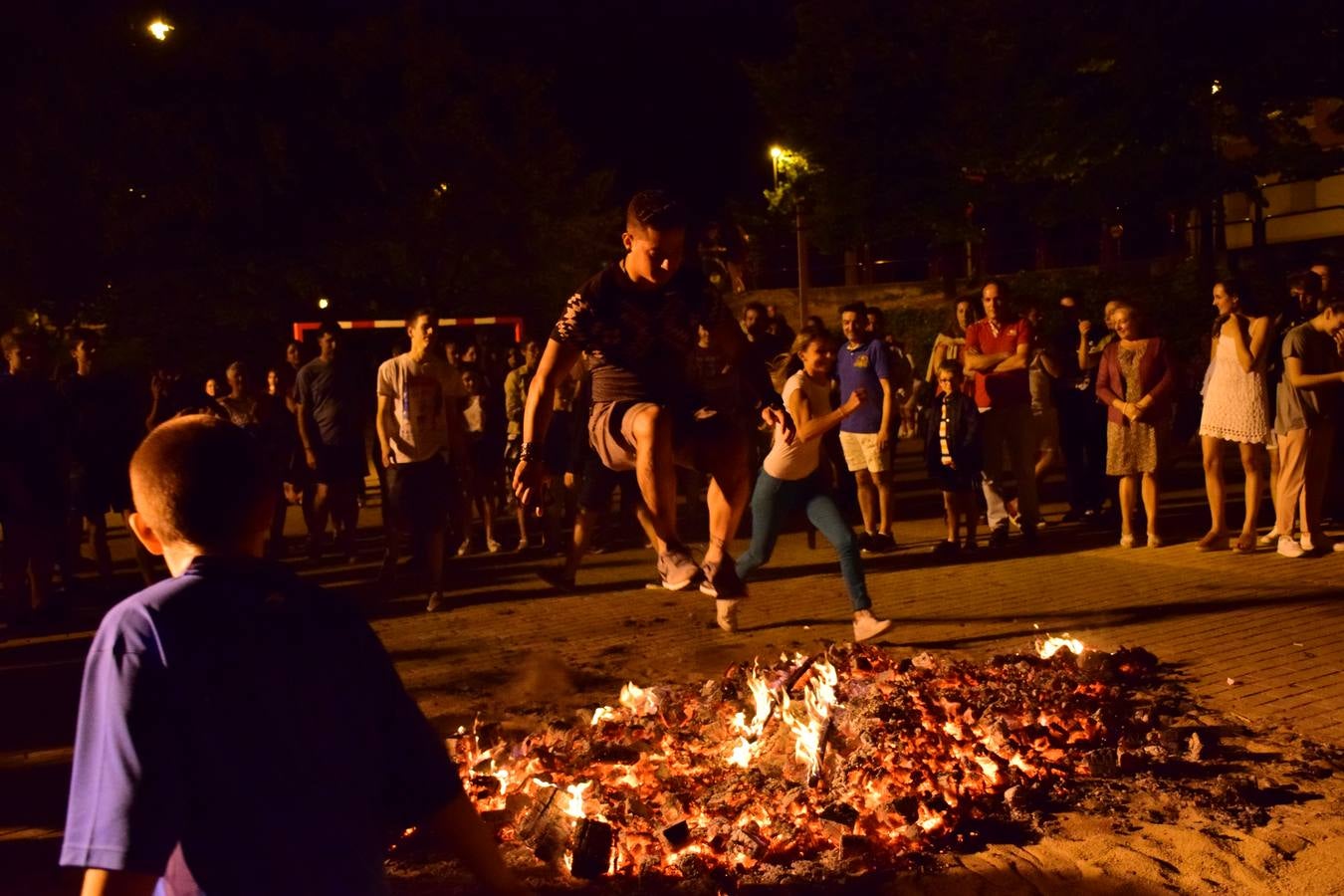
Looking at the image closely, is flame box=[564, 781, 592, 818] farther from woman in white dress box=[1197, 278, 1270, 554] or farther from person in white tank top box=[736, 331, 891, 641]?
woman in white dress box=[1197, 278, 1270, 554]

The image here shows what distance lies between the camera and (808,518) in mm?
7824

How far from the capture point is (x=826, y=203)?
36.3 metres

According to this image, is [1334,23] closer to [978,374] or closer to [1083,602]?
[978,374]

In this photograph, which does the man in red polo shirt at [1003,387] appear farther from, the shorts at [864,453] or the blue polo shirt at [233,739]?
the blue polo shirt at [233,739]

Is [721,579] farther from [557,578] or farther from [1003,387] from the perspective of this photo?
[1003,387]

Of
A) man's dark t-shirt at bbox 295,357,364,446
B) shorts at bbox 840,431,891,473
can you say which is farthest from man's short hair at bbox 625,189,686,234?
Answer: man's dark t-shirt at bbox 295,357,364,446

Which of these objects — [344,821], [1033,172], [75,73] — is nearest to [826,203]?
[1033,172]

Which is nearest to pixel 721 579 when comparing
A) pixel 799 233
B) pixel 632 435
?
pixel 632 435

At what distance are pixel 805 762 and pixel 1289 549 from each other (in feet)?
20.1

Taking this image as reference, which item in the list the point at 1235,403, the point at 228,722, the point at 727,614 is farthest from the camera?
the point at 1235,403

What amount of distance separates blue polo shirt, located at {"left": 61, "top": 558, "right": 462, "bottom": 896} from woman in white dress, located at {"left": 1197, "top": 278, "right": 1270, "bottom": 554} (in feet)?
29.4

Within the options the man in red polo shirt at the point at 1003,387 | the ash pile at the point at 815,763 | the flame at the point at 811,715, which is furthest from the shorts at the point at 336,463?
the flame at the point at 811,715

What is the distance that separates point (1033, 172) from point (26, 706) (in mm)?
30808

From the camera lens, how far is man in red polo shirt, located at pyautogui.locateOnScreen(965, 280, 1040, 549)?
34.2 ft
